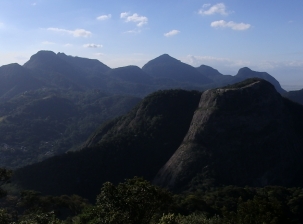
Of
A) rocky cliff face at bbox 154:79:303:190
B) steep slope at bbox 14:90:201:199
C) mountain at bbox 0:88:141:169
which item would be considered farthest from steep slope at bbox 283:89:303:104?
steep slope at bbox 14:90:201:199

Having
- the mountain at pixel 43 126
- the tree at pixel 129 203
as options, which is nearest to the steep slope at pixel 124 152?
the mountain at pixel 43 126

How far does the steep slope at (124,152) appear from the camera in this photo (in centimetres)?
6512

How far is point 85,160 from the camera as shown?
71375 millimetres

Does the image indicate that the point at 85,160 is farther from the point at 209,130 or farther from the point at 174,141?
the point at 209,130

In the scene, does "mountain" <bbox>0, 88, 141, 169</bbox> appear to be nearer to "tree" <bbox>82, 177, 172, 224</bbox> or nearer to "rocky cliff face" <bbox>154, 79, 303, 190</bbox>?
"rocky cliff face" <bbox>154, 79, 303, 190</bbox>

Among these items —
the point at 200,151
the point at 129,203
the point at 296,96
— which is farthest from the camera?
the point at 296,96

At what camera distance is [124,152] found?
7669cm

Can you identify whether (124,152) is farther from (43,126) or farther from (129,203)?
(43,126)

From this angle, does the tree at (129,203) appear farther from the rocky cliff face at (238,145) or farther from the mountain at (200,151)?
the rocky cliff face at (238,145)

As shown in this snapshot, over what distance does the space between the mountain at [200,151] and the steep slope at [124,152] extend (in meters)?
0.17

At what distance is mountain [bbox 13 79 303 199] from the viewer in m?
66.8

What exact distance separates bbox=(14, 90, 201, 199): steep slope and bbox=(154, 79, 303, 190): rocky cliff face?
453cm

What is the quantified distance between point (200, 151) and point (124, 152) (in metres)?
16.3

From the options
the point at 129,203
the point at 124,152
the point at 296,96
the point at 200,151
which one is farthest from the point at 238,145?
the point at 296,96
